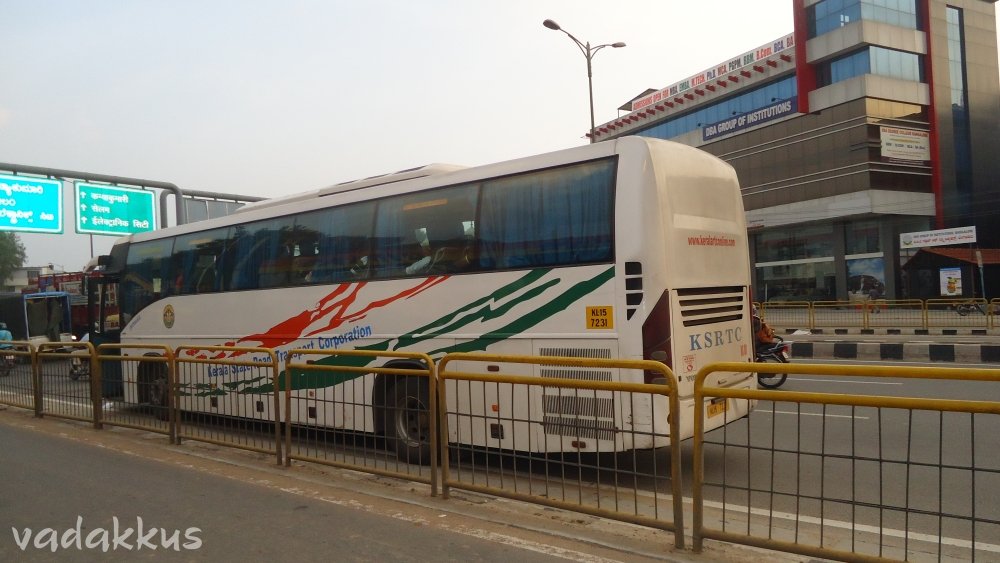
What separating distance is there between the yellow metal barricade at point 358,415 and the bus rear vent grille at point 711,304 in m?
2.47

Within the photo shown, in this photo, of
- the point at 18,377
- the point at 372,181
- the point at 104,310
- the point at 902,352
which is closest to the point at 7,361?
the point at 18,377

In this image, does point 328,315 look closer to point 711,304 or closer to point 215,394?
point 215,394

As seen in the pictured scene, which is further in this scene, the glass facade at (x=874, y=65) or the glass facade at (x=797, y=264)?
the glass facade at (x=797, y=264)

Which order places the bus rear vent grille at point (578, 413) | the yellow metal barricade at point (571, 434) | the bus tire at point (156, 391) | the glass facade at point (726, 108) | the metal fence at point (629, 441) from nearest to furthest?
the metal fence at point (629, 441), the yellow metal barricade at point (571, 434), the bus rear vent grille at point (578, 413), the bus tire at point (156, 391), the glass facade at point (726, 108)

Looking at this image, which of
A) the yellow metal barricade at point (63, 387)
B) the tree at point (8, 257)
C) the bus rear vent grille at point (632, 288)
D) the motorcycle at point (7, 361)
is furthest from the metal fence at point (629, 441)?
the tree at point (8, 257)

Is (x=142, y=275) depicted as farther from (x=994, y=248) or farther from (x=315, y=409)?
(x=994, y=248)

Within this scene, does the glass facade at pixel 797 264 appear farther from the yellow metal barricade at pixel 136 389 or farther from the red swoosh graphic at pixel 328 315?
the yellow metal barricade at pixel 136 389

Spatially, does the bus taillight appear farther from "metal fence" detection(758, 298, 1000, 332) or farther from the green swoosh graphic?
"metal fence" detection(758, 298, 1000, 332)

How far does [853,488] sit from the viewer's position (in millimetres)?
3918

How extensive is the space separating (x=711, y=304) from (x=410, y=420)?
3110mm

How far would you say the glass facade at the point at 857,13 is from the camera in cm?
3881

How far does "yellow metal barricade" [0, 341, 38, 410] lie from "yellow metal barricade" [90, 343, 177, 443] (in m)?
1.89

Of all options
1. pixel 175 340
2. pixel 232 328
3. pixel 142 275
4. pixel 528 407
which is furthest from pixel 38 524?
pixel 142 275

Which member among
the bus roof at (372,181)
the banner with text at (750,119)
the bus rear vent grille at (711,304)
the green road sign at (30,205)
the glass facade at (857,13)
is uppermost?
the glass facade at (857,13)
